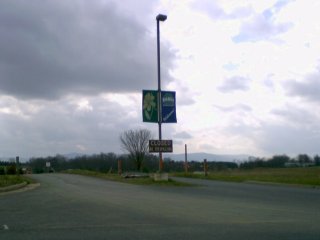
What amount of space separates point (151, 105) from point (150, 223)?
54.7 feet

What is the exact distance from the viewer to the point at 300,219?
12703 millimetres

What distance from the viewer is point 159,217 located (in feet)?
41.3

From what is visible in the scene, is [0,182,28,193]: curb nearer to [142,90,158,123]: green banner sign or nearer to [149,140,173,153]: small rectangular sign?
[149,140,173,153]: small rectangular sign

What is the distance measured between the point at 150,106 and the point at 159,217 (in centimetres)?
1561

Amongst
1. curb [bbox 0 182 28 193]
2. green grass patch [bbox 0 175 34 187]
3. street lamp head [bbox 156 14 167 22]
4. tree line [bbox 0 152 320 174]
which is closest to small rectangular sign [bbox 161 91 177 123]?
street lamp head [bbox 156 14 167 22]

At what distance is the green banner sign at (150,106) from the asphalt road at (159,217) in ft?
31.9

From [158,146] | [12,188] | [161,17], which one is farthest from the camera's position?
[158,146]

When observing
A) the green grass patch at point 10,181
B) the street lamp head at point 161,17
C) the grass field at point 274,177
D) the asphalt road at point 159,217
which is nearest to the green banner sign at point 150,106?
the street lamp head at point 161,17

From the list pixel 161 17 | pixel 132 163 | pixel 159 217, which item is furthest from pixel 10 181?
pixel 132 163

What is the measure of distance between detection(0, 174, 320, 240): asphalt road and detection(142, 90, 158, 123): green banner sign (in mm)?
9735

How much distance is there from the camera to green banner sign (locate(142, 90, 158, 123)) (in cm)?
2783

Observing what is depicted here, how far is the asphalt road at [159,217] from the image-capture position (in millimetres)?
10023

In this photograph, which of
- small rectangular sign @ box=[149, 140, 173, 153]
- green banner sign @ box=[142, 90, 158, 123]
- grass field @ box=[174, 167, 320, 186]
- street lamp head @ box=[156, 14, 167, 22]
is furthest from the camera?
green banner sign @ box=[142, 90, 158, 123]

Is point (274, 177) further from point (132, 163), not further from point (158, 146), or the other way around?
point (132, 163)
